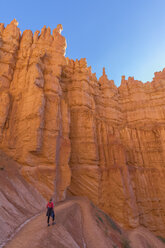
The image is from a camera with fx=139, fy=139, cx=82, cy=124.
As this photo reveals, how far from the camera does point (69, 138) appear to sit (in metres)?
20.3

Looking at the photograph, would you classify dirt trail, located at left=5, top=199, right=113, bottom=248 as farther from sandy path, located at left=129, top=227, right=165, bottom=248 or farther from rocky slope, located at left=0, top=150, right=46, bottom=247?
sandy path, located at left=129, top=227, right=165, bottom=248

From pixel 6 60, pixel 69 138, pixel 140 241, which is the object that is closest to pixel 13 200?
pixel 69 138

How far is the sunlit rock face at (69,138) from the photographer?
14.5 metres

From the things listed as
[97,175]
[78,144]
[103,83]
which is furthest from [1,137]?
[103,83]

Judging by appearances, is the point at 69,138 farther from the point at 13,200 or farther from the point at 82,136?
the point at 13,200

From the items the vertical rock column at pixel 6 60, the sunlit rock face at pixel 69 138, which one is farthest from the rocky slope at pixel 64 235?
the vertical rock column at pixel 6 60

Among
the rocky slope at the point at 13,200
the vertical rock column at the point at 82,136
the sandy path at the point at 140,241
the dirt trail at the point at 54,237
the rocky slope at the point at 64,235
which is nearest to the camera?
the dirt trail at the point at 54,237

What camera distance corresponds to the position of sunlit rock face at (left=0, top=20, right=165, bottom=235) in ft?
47.5

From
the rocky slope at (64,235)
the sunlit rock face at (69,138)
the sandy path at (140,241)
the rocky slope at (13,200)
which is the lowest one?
the sandy path at (140,241)

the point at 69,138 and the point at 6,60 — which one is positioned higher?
the point at 6,60

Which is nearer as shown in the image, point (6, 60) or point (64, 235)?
point (64, 235)

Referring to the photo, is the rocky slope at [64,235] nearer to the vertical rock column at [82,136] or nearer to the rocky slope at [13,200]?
the rocky slope at [13,200]

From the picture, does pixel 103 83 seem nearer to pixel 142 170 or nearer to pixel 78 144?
pixel 78 144

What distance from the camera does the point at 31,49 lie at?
64.9 ft
